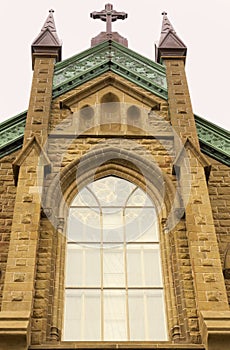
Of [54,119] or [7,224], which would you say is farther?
[54,119]

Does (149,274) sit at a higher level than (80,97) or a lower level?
lower

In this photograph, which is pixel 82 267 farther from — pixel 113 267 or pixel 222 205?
pixel 222 205

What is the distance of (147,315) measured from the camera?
1062 centimetres

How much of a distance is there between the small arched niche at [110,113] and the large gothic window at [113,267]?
1.53 m

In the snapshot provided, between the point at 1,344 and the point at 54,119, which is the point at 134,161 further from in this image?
the point at 1,344

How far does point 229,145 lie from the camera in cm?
1456

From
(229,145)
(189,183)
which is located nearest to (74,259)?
(189,183)

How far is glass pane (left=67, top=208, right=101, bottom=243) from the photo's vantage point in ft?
39.1

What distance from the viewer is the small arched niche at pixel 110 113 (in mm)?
14312

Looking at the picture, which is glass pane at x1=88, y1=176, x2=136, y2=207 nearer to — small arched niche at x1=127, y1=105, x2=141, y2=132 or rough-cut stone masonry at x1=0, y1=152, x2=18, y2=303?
small arched niche at x1=127, y1=105, x2=141, y2=132

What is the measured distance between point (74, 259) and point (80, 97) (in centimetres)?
491

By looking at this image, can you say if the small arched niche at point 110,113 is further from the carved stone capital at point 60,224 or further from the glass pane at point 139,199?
the carved stone capital at point 60,224

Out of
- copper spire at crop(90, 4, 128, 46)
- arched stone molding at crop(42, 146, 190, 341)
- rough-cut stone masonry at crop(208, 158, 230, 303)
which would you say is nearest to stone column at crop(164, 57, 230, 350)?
arched stone molding at crop(42, 146, 190, 341)

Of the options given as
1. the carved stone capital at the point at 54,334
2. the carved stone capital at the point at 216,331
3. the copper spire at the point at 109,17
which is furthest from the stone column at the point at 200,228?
the copper spire at the point at 109,17
